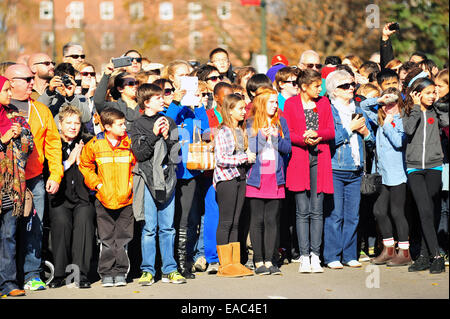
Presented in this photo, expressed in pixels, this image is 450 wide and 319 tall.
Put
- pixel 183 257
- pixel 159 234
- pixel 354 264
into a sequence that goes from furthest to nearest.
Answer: pixel 354 264 < pixel 183 257 < pixel 159 234

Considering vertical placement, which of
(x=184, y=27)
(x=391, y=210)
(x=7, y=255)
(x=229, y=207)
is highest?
(x=184, y=27)

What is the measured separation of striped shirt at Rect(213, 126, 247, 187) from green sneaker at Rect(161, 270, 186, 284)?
3.72ft

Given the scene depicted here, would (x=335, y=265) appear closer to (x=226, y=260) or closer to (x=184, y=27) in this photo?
(x=226, y=260)

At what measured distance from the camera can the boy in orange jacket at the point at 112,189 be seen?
8.53 meters

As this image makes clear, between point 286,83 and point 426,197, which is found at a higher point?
point 286,83

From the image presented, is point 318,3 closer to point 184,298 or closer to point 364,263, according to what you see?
point 364,263

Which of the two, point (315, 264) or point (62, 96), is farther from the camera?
point (62, 96)

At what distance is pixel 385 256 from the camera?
947 centimetres

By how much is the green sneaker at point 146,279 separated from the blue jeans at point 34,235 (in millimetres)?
1089

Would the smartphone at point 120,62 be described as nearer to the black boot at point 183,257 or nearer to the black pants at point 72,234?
the black pants at point 72,234

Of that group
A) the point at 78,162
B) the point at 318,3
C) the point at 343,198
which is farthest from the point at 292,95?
the point at 318,3

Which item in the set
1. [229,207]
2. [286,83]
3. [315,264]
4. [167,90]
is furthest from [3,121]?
[315,264]

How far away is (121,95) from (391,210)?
3.52 metres

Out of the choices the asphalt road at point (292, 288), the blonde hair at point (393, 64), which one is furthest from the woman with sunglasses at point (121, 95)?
the blonde hair at point (393, 64)
